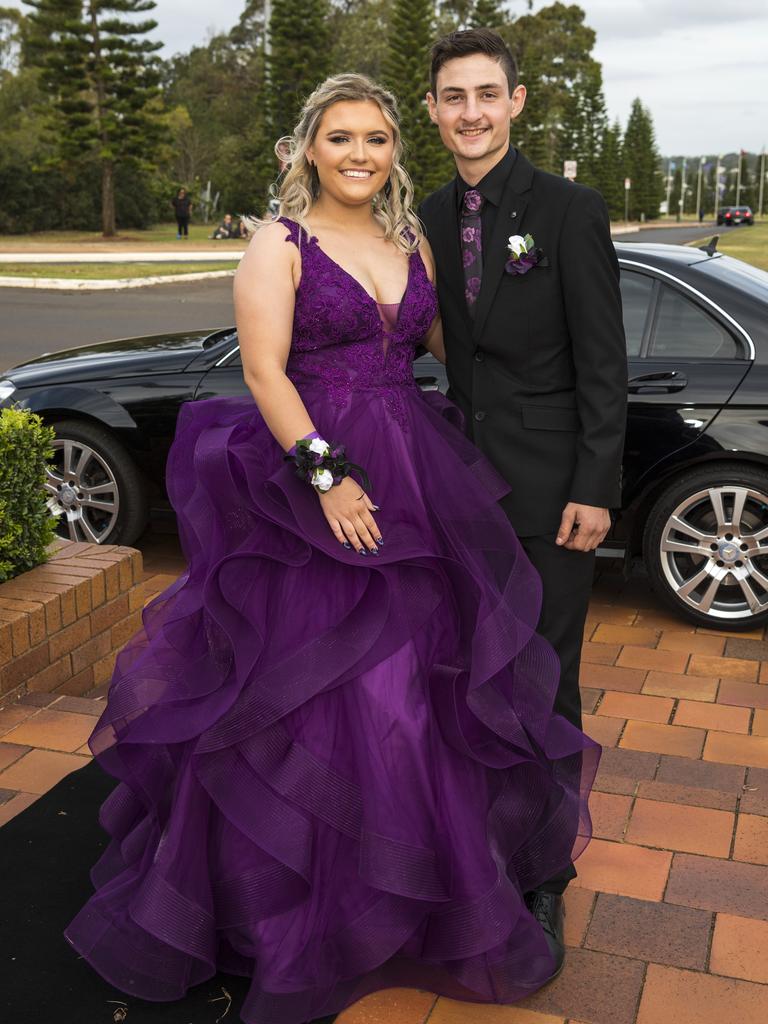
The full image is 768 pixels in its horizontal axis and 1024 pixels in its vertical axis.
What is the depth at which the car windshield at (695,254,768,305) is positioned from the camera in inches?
205

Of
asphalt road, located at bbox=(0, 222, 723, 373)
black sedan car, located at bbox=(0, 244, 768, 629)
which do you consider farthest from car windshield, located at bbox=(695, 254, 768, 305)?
asphalt road, located at bbox=(0, 222, 723, 373)

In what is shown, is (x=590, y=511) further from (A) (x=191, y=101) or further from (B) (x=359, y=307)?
(A) (x=191, y=101)

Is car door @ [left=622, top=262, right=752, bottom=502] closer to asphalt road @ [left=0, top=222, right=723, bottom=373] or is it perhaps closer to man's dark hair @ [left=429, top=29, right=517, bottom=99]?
man's dark hair @ [left=429, top=29, right=517, bottom=99]

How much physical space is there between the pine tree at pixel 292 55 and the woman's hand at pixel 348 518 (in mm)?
46579

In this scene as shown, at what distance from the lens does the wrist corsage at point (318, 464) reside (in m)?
2.60

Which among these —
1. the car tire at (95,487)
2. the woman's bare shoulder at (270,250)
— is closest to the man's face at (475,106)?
the woman's bare shoulder at (270,250)

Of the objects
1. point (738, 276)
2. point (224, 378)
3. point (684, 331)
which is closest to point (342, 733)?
point (684, 331)

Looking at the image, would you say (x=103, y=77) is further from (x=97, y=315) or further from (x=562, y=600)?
(x=562, y=600)

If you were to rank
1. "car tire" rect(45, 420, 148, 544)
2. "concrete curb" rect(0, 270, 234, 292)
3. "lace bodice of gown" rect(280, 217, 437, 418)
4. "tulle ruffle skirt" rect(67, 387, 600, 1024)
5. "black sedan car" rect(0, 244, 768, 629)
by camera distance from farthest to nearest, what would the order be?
1. "concrete curb" rect(0, 270, 234, 292)
2. "car tire" rect(45, 420, 148, 544)
3. "black sedan car" rect(0, 244, 768, 629)
4. "lace bodice of gown" rect(280, 217, 437, 418)
5. "tulle ruffle skirt" rect(67, 387, 600, 1024)

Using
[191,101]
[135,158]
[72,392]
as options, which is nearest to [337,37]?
[191,101]

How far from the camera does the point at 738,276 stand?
5.35m

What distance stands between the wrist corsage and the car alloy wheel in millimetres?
3428

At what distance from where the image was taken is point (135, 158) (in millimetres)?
44219

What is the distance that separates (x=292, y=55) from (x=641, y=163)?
204ft
